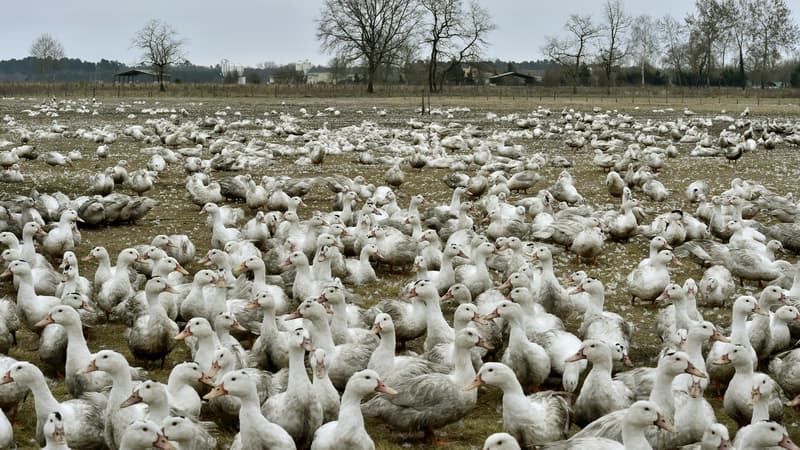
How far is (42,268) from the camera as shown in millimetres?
10125

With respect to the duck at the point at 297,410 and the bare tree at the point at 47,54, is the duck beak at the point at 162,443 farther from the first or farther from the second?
the bare tree at the point at 47,54

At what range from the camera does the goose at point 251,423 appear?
5.70m

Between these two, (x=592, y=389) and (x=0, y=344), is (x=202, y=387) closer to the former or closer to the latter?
(x=0, y=344)

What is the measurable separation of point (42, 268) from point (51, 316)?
10.8ft

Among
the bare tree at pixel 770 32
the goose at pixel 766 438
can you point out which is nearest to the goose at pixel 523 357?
the goose at pixel 766 438

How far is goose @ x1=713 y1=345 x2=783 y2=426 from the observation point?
20.8ft

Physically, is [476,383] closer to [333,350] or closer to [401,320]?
[333,350]

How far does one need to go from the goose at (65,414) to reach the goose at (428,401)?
2.19 meters

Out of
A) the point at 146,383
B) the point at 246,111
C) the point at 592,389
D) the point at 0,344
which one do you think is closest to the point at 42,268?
the point at 0,344

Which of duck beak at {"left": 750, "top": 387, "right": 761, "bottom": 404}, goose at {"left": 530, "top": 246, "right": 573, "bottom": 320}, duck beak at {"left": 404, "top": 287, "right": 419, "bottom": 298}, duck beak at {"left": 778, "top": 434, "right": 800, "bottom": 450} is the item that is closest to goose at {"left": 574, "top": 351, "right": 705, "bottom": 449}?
duck beak at {"left": 750, "top": 387, "right": 761, "bottom": 404}

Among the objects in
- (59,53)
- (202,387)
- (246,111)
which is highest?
(59,53)

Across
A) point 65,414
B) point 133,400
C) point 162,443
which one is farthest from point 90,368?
point 162,443

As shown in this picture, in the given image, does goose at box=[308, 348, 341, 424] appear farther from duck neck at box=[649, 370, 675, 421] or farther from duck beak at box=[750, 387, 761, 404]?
duck beak at box=[750, 387, 761, 404]

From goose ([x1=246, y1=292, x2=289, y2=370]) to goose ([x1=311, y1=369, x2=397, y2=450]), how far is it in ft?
5.69
